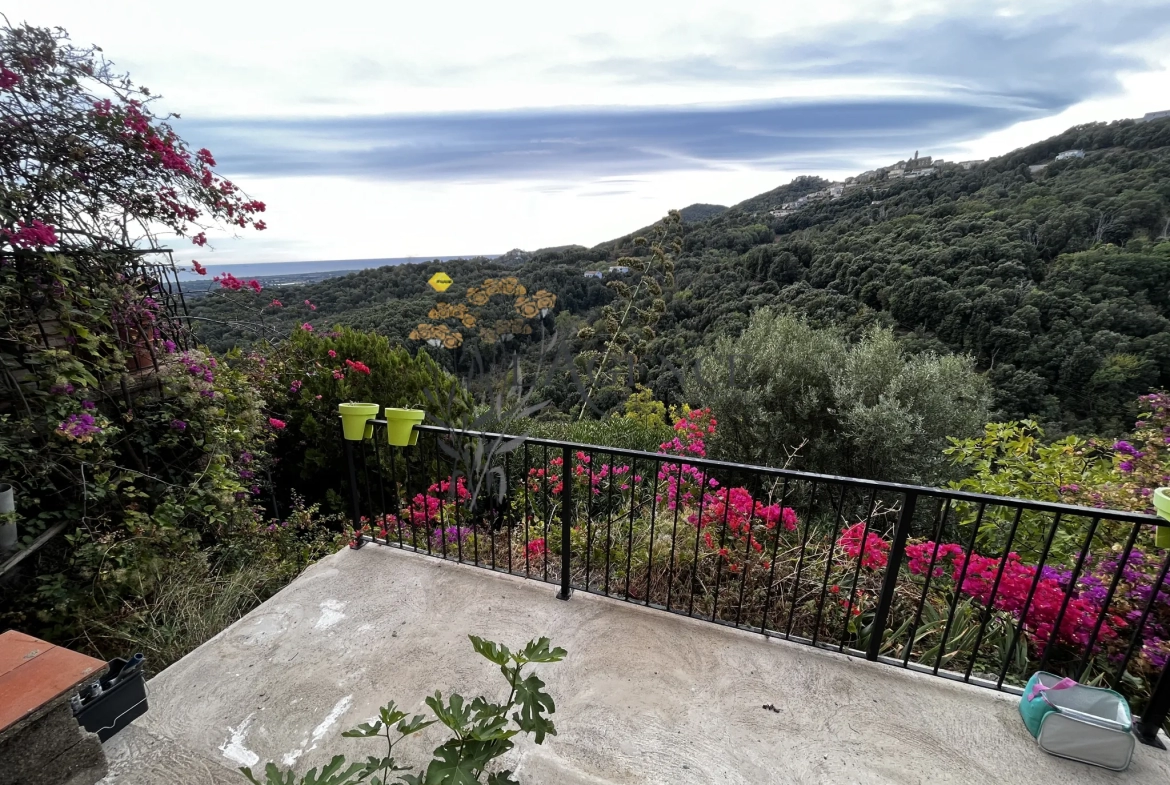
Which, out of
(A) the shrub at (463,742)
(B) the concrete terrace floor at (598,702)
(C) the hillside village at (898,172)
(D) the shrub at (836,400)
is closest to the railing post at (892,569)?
(B) the concrete terrace floor at (598,702)

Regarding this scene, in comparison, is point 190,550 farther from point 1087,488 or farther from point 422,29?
point 1087,488

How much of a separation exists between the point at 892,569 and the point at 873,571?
889 millimetres

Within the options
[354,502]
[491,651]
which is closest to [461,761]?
[491,651]

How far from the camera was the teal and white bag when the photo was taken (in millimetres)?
1477

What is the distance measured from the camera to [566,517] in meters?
2.27

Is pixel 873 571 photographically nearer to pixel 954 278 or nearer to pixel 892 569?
pixel 892 569

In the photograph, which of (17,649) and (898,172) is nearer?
(17,649)

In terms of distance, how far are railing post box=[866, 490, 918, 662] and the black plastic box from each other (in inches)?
104

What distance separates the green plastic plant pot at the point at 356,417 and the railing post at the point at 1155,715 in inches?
125

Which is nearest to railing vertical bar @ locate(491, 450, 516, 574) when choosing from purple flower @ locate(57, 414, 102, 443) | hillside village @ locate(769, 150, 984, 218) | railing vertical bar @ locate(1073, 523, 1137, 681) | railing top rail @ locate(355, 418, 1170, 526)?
railing top rail @ locate(355, 418, 1170, 526)

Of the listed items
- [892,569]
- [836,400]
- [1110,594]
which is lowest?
[836,400]

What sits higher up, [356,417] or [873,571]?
[356,417]

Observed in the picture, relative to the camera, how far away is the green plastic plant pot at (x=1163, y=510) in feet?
4.63

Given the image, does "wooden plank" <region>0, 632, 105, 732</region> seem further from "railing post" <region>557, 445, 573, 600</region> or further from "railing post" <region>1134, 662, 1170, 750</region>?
"railing post" <region>1134, 662, 1170, 750</region>
